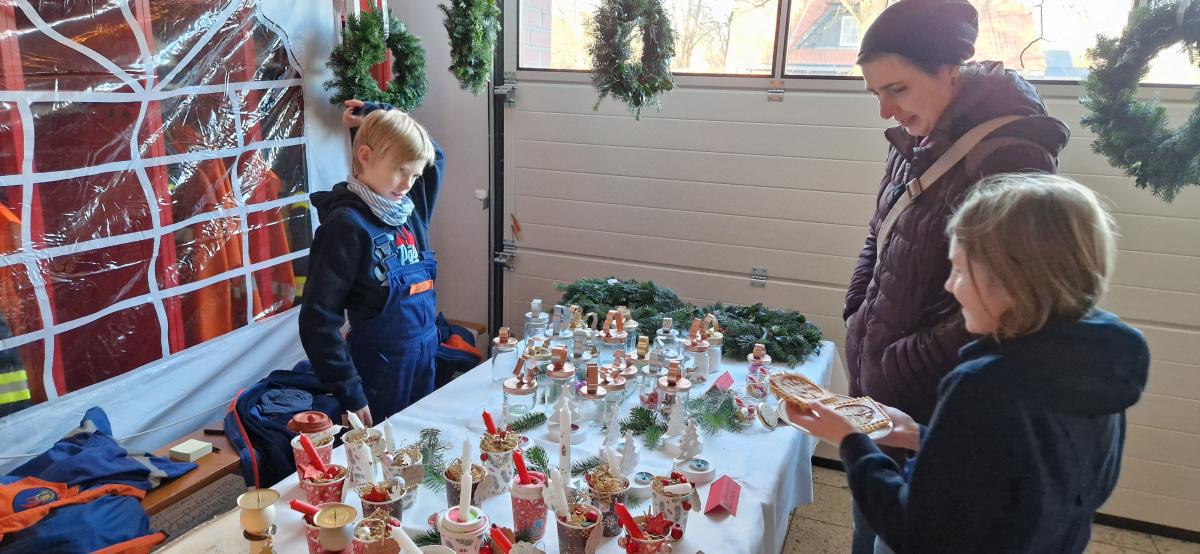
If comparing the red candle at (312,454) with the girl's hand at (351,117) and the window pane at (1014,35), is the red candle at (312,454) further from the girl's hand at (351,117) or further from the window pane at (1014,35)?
the window pane at (1014,35)

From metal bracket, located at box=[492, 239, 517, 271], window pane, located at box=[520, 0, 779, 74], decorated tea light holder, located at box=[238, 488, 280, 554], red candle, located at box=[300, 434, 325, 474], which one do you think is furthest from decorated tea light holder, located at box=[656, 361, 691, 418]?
metal bracket, located at box=[492, 239, 517, 271]

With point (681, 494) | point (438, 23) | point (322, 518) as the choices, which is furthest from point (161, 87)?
point (681, 494)

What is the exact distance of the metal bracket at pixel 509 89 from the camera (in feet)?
13.0

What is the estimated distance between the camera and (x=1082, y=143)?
313 cm

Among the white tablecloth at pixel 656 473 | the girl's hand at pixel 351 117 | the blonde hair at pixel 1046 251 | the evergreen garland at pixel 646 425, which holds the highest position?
the girl's hand at pixel 351 117

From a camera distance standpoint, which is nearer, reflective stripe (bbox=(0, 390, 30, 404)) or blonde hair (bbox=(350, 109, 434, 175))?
blonde hair (bbox=(350, 109, 434, 175))

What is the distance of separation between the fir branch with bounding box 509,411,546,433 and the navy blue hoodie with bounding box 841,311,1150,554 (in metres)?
1.10

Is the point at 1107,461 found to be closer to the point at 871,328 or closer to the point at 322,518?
the point at 871,328

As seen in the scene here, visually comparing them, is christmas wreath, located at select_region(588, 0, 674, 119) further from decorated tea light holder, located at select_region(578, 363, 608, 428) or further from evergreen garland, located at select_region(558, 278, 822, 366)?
decorated tea light holder, located at select_region(578, 363, 608, 428)

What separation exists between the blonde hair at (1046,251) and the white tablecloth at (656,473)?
741mm

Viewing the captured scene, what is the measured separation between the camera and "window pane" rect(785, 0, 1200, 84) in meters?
3.08

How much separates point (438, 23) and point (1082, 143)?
3212 mm

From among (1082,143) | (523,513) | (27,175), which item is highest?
(1082,143)

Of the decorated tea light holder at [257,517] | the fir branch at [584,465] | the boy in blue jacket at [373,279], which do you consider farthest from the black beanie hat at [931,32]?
the decorated tea light holder at [257,517]
